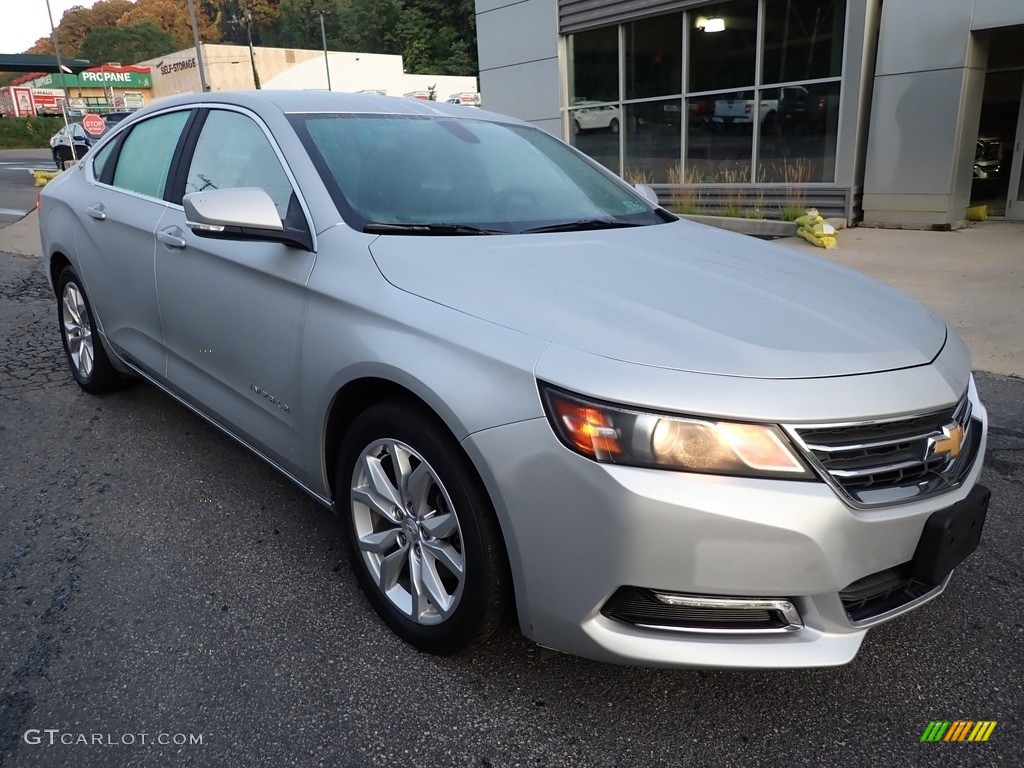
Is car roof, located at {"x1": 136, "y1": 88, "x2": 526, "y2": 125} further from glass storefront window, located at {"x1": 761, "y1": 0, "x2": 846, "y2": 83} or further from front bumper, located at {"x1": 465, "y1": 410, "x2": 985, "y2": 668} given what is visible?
glass storefront window, located at {"x1": 761, "y1": 0, "x2": 846, "y2": 83}

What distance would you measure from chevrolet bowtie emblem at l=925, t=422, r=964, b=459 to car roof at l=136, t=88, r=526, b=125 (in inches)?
87.1

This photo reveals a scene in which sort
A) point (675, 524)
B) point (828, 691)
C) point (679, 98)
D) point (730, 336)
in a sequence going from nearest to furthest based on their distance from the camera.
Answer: point (675, 524), point (730, 336), point (828, 691), point (679, 98)

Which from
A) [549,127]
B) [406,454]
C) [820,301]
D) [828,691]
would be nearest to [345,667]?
[406,454]

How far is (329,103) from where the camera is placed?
3238 mm

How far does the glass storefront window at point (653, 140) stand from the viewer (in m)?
13.1

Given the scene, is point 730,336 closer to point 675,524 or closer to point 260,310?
point 675,524

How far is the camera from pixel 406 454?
2.30m

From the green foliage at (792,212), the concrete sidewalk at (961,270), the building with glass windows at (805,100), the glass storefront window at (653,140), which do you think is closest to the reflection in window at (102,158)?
the concrete sidewalk at (961,270)

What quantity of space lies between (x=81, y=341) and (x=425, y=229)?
293cm

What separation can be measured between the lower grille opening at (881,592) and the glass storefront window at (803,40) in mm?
10453

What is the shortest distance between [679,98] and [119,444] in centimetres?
1103

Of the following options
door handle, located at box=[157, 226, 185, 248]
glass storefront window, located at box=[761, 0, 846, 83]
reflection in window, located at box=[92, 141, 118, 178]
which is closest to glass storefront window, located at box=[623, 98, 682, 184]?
glass storefront window, located at box=[761, 0, 846, 83]

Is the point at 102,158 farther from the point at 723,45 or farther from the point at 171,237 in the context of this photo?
the point at 723,45

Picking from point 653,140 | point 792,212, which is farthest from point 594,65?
point 792,212
